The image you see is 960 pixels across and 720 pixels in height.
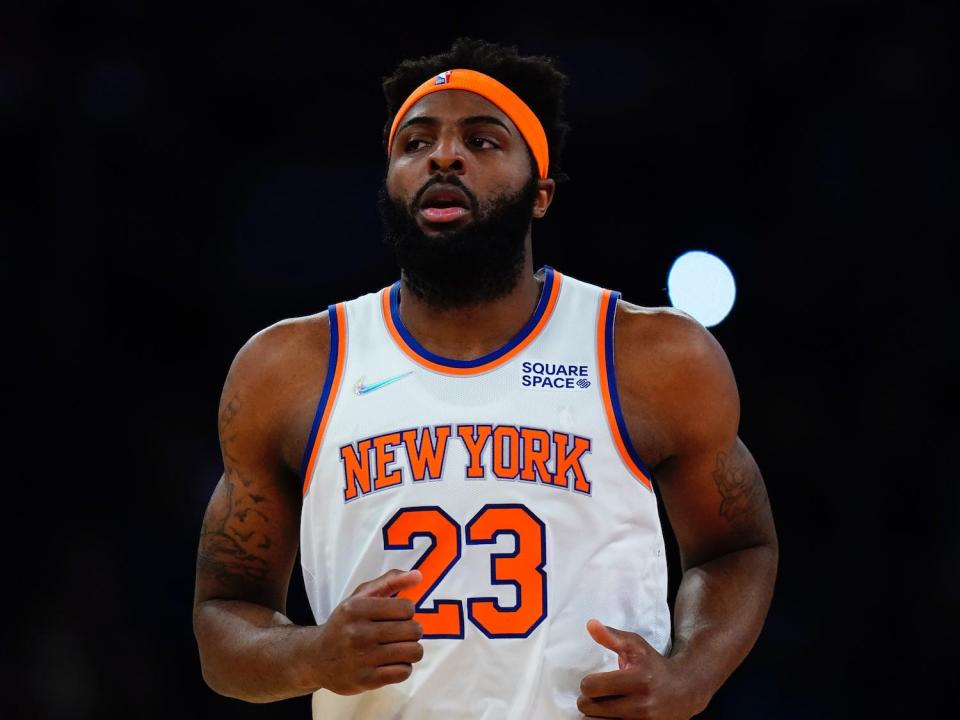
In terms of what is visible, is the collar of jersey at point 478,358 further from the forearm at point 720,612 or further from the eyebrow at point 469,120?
the forearm at point 720,612

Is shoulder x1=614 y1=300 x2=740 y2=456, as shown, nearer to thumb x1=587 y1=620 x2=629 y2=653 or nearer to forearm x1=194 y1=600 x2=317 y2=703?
thumb x1=587 y1=620 x2=629 y2=653

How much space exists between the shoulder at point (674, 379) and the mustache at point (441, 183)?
42 centimetres

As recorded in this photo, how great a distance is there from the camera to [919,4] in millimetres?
5633

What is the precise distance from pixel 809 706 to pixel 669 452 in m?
2.54

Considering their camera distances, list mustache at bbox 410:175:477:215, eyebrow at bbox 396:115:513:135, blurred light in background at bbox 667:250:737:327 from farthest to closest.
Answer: blurred light in background at bbox 667:250:737:327, eyebrow at bbox 396:115:513:135, mustache at bbox 410:175:477:215

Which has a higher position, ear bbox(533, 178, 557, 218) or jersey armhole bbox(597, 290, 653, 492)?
ear bbox(533, 178, 557, 218)

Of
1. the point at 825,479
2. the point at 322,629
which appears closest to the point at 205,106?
the point at 825,479

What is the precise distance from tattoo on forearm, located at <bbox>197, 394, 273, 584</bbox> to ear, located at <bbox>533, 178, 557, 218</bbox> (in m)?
0.80

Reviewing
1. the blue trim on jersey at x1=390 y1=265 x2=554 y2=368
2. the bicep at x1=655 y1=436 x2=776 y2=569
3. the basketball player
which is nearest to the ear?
the basketball player

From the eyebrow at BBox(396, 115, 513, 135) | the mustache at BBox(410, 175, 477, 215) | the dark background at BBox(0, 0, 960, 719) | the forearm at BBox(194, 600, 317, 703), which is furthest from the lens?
the dark background at BBox(0, 0, 960, 719)

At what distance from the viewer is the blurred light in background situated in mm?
5348

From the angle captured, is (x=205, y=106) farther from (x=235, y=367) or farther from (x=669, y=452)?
(x=669, y=452)

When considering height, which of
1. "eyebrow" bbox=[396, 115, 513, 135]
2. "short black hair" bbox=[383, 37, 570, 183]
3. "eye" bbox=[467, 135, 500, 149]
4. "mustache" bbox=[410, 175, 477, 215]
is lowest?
"mustache" bbox=[410, 175, 477, 215]

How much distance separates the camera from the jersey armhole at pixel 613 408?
2.72 metres
